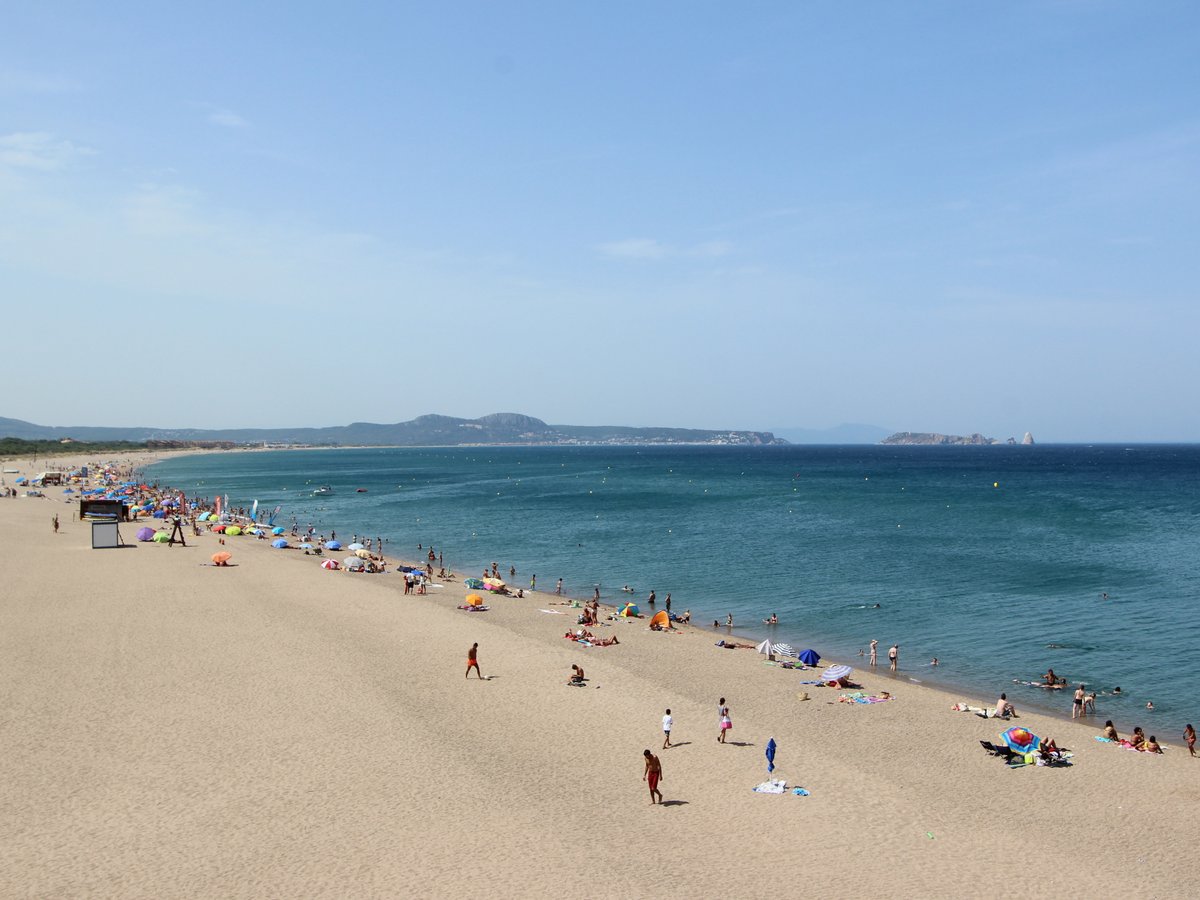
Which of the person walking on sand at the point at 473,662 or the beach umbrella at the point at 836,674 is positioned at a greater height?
the person walking on sand at the point at 473,662

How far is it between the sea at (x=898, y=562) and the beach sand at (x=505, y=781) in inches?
175

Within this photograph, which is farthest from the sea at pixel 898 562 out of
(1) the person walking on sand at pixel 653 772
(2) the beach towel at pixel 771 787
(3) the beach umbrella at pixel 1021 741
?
(1) the person walking on sand at pixel 653 772

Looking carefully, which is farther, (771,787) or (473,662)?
(473,662)

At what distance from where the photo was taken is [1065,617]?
1314 inches

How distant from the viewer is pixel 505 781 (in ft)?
53.5

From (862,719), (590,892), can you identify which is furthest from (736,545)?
(590,892)

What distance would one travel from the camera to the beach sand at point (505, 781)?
12.9 meters

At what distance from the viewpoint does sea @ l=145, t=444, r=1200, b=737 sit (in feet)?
92.3

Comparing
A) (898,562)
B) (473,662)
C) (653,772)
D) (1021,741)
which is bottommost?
(898,562)

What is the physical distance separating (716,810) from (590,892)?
3.87 metres

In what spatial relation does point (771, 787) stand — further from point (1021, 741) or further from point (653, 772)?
point (1021, 741)

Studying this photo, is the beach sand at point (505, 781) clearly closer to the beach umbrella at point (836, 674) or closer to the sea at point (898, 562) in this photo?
the beach umbrella at point (836, 674)

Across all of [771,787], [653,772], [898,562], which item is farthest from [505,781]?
[898,562]

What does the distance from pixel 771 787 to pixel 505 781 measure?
17.1 ft
